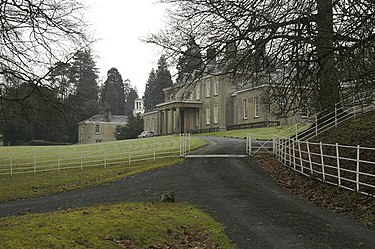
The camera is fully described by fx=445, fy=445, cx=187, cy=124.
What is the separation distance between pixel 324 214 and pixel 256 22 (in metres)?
5.79

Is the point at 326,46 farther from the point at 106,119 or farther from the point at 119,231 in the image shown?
the point at 106,119

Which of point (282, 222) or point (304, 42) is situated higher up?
point (304, 42)

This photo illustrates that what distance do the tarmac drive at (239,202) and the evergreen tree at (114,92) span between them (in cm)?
7853

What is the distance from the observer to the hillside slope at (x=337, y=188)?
447 inches

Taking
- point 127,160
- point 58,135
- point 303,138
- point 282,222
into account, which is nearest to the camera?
point 282,222

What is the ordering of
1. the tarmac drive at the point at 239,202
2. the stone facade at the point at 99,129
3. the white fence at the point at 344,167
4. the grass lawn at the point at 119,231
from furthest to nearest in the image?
Result: the stone facade at the point at 99,129 < the white fence at the point at 344,167 < the tarmac drive at the point at 239,202 < the grass lawn at the point at 119,231

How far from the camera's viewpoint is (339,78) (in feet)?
43.5

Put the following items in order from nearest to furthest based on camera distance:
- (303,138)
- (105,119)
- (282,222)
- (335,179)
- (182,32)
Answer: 1. (282,222)
2. (335,179)
3. (182,32)
4. (303,138)
5. (105,119)

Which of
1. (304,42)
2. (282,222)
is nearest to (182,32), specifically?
(304,42)

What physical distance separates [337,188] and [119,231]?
310 inches

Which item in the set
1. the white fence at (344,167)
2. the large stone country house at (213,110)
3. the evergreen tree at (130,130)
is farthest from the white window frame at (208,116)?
the white fence at (344,167)

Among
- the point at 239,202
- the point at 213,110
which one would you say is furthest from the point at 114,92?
the point at 239,202

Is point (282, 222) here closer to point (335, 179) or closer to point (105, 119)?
point (335, 179)

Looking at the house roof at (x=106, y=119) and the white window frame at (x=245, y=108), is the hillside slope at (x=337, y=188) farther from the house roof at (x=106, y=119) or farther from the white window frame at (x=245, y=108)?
the house roof at (x=106, y=119)
